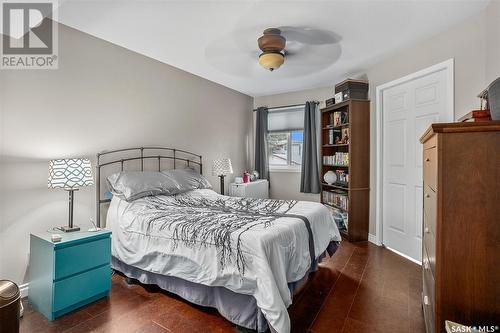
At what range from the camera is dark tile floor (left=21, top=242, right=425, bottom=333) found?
6.02 ft

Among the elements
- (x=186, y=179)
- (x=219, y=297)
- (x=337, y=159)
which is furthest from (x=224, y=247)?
(x=337, y=159)

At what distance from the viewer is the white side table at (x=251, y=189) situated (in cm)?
446

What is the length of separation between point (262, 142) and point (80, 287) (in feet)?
12.7

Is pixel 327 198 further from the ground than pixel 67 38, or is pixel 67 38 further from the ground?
pixel 67 38

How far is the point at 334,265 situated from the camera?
2.93 metres

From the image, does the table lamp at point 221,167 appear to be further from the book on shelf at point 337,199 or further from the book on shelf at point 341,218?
the book on shelf at point 341,218

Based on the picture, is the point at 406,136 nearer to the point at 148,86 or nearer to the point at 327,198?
the point at 327,198

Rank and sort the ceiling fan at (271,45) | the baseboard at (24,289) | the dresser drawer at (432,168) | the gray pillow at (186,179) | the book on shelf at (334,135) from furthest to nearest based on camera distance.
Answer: the book on shelf at (334,135)
the gray pillow at (186,179)
the ceiling fan at (271,45)
the baseboard at (24,289)
the dresser drawer at (432,168)

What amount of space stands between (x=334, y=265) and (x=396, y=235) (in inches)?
44.4

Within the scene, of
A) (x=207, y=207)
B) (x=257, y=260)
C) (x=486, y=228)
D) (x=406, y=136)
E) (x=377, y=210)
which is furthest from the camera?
(x=377, y=210)

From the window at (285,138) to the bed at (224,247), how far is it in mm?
2413

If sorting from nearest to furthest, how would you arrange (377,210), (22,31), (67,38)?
(22,31) < (67,38) < (377,210)

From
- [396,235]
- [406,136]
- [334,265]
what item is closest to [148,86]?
[334,265]

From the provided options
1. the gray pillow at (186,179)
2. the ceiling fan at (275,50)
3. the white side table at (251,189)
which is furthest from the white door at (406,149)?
the gray pillow at (186,179)
